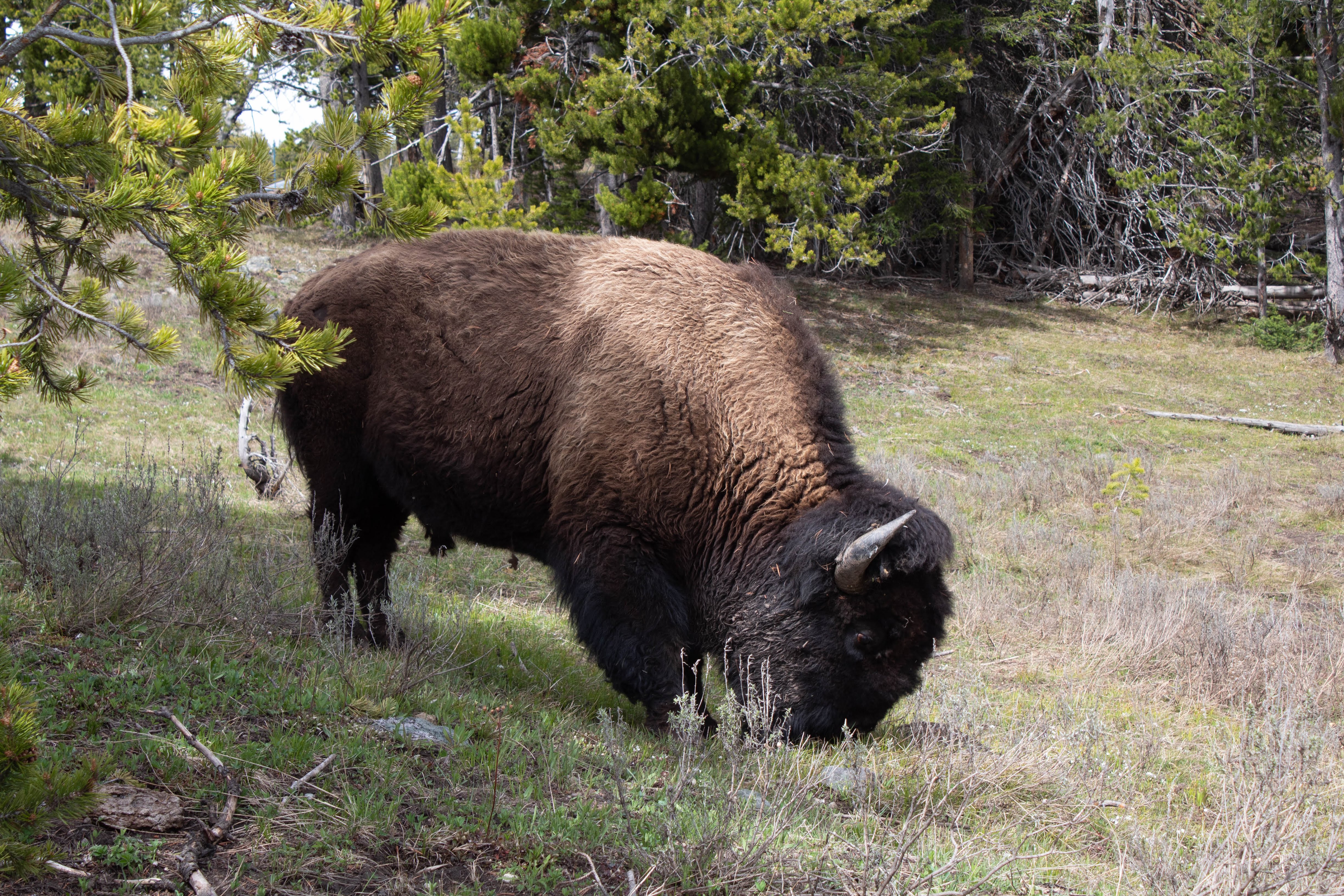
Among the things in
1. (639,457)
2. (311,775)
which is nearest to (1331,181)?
(639,457)

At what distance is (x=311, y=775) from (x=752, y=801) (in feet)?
5.07

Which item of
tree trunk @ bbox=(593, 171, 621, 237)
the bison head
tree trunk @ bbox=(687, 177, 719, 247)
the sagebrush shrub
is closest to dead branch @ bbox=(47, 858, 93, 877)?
the sagebrush shrub

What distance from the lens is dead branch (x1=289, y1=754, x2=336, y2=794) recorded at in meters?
3.20

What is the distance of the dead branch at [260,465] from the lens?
359 inches

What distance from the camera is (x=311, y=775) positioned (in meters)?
3.24

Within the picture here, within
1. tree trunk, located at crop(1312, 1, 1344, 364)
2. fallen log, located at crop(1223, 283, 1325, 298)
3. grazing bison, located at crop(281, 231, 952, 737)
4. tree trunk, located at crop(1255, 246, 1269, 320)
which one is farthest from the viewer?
fallen log, located at crop(1223, 283, 1325, 298)

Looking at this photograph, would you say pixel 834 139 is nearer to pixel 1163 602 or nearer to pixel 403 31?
pixel 1163 602

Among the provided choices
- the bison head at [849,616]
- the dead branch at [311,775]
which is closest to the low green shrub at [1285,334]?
the bison head at [849,616]

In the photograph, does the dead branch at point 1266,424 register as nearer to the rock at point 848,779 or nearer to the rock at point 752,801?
the rock at point 848,779

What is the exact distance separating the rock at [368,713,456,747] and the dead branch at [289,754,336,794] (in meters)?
0.42

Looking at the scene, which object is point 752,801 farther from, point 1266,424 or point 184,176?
point 1266,424

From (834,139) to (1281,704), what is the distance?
19.9 m

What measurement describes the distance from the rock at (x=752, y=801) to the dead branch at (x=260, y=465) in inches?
258

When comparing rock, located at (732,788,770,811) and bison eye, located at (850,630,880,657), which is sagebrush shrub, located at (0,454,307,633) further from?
bison eye, located at (850,630,880,657)
